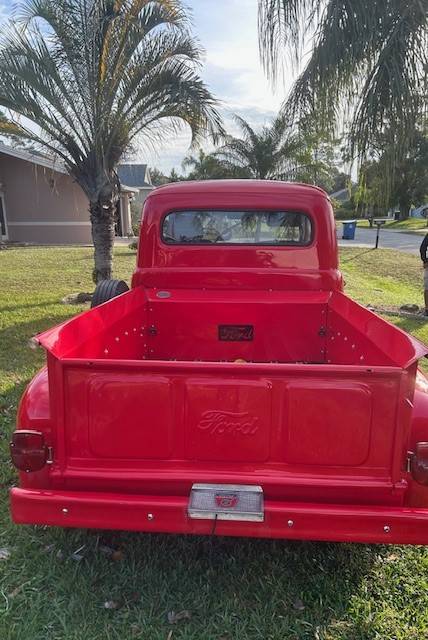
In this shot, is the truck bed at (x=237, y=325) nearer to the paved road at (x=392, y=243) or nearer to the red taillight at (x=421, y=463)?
the red taillight at (x=421, y=463)

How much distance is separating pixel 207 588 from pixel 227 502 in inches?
24.7

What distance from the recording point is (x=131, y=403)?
213 cm

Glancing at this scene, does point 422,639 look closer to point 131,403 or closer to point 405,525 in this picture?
point 405,525

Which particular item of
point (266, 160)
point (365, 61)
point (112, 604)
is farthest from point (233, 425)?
point (266, 160)

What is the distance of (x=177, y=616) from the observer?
2.28 m

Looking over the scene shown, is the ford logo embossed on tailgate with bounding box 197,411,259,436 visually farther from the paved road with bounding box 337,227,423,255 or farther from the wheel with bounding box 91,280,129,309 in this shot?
the paved road with bounding box 337,227,423,255

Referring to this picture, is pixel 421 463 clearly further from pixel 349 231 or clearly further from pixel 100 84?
pixel 349 231

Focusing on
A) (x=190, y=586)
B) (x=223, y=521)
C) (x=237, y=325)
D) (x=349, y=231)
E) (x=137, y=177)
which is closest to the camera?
(x=223, y=521)

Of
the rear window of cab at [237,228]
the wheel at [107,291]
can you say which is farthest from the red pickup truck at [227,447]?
the wheel at [107,291]

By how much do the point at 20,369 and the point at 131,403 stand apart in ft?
11.4

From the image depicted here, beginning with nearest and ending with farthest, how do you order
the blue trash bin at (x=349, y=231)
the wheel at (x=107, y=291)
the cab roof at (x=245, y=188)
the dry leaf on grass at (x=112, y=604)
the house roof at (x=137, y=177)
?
the dry leaf on grass at (x=112, y=604), the cab roof at (x=245, y=188), the wheel at (x=107, y=291), the blue trash bin at (x=349, y=231), the house roof at (x=137, y=177)

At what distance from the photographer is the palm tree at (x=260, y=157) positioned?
19.9m

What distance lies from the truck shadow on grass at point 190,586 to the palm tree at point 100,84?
20.4 ft

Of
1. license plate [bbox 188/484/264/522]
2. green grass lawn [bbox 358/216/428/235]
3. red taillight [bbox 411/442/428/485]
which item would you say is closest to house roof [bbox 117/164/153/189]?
green grass lawn [bbox 358/216/428/235]
